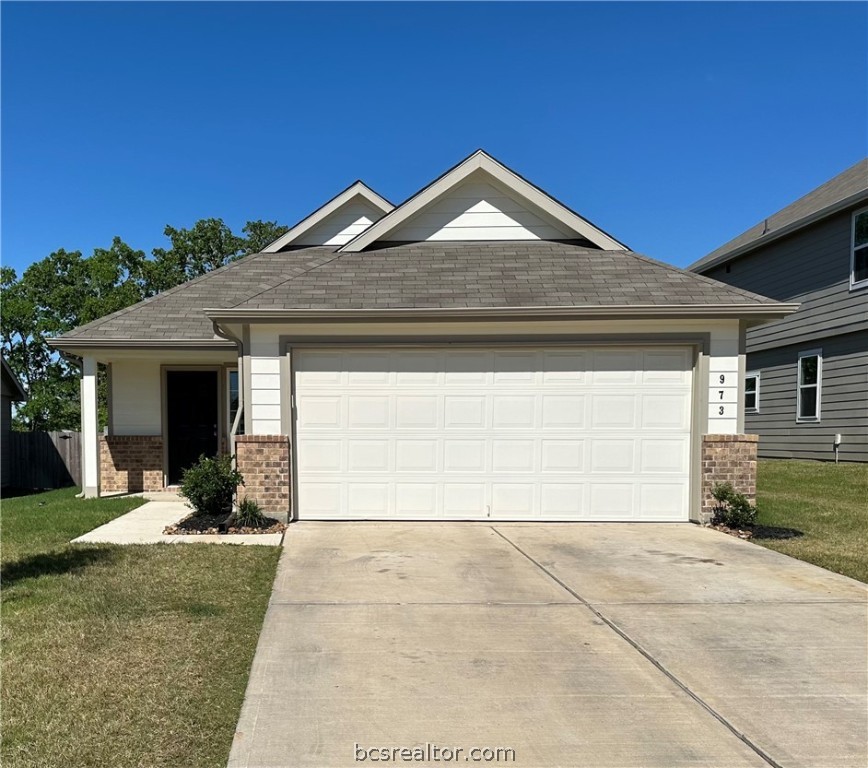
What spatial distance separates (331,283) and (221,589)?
5.11m

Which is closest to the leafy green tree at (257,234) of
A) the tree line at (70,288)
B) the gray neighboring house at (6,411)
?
the tree line at (70,288)

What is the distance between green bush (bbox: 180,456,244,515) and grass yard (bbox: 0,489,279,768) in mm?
1416

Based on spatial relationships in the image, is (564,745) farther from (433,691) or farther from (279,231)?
(279,231)

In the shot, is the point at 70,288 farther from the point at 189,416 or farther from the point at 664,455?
the point at 664,455

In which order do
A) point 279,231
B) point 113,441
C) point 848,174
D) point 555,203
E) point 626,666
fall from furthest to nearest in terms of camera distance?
point 279,231, point 848,174, point 113,441, point 555,203, point 626,666

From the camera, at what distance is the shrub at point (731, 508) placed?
818cm

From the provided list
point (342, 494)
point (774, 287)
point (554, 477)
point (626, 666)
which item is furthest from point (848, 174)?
point (626, 666)

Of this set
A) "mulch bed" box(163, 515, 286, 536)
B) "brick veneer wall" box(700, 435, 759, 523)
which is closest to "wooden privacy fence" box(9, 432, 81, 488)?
"mulch bed" box(163, 515, 286, 536)

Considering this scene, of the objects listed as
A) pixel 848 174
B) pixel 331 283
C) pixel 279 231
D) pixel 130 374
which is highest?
pixel 279 231

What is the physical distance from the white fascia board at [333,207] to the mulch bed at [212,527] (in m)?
7.06

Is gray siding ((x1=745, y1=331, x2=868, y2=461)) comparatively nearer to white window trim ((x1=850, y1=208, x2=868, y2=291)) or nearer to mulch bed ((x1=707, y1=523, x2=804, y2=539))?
white window trim ((x1=850, y1=208, x2=868, y2=291))

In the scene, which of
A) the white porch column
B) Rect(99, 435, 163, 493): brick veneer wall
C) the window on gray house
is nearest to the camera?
the white porch column

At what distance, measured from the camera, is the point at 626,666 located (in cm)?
398

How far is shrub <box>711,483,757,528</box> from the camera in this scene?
26.8ft
